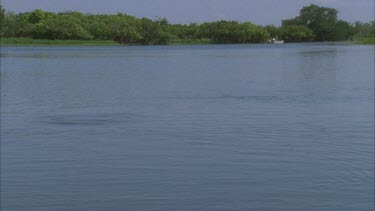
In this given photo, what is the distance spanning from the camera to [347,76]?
2692 cm

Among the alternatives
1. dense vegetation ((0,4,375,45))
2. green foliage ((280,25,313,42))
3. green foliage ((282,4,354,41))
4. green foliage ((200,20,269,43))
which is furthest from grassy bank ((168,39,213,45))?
green foliage ((282,4,354,41))

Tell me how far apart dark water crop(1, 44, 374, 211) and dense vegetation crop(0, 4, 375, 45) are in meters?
70.4

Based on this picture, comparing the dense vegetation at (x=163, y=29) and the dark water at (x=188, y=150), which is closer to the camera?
the dark water at (x=188, y=150)

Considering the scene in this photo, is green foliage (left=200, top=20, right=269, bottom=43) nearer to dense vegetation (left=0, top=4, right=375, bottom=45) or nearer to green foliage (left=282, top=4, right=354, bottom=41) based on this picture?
dense vegetation (left=0, top=4, right=375, bottom=45)

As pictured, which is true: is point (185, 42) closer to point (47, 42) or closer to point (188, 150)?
point (47, 42)

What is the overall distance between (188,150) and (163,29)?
93.6 meters

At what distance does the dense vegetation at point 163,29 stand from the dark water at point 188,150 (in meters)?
70.4

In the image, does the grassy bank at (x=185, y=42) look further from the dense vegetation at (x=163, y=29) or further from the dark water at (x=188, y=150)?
the dark water at (x=188, y=150)

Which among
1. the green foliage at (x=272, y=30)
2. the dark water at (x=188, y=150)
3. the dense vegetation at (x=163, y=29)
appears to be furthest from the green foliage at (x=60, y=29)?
the dark water at (x=188, y=150)

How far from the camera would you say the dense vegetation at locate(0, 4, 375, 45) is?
3570 inches

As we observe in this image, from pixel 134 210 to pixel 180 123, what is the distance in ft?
20.9

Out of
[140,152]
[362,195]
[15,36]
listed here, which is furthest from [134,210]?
[15,36]

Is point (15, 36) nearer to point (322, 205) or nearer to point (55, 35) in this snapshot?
point (55, 35)

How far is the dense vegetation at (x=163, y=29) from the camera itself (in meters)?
90.7
